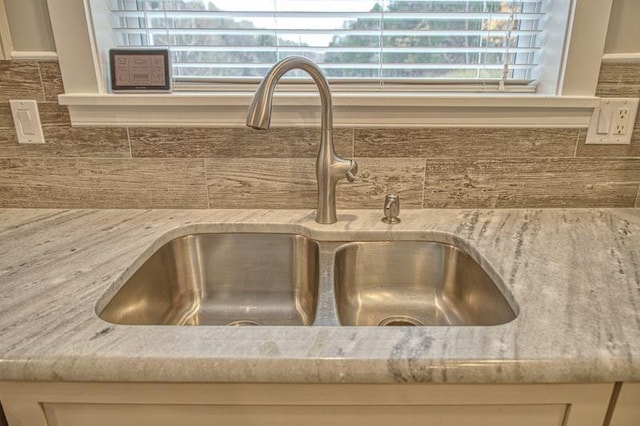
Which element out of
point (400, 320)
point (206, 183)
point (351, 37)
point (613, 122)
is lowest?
point (400, 320)

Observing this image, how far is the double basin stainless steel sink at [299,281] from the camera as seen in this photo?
97 centimetres

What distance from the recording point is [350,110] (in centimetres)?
107

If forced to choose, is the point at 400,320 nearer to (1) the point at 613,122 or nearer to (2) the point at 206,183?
(2) the point at 206,183

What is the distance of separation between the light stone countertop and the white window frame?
1.08 feet

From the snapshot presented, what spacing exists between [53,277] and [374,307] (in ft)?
2.31

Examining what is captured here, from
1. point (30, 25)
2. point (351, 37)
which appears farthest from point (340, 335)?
point (30, 25)

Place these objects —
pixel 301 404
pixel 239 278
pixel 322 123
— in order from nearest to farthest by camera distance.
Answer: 1. pixel 301 404
2. pixel 322 123
3. pixel 239 278

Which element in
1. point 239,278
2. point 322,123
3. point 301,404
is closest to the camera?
point 301,404

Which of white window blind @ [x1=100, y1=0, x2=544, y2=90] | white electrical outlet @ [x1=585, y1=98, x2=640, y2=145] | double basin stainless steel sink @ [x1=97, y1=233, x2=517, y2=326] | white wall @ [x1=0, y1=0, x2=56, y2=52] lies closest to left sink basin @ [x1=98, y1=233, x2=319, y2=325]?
double basin stainless steel sink @ [x1=97, y1=233, x2=517, y2=326]

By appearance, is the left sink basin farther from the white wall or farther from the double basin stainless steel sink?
the white wall

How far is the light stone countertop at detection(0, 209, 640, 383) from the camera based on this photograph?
57 centimetres

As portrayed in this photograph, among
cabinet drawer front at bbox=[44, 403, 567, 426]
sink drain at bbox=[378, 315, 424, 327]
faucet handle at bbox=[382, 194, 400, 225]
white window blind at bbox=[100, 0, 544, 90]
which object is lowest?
sink drain at bbox=[378, 315, 424, 327]

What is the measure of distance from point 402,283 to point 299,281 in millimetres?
266

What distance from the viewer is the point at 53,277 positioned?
0.80 m
